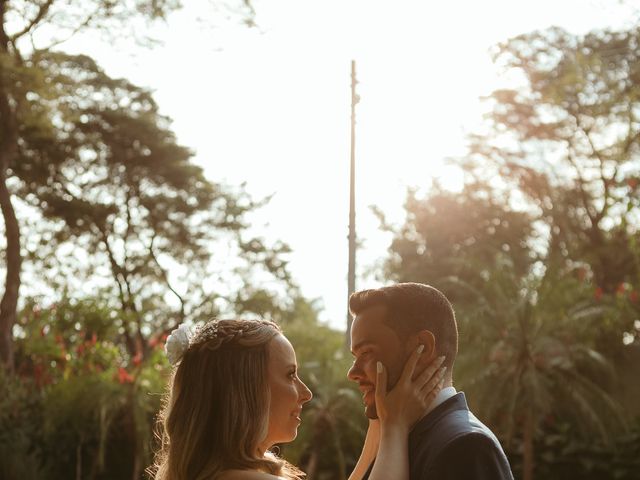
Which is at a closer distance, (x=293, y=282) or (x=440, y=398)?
(x=440, y=398)

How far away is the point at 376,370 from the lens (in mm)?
2418

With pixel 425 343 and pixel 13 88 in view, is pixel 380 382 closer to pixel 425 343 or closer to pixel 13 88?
pixel 425 343

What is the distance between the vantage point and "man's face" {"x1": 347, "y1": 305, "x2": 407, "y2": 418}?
2.38 meters

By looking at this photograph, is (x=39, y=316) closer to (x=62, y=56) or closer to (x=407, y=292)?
(x=62, y=56)

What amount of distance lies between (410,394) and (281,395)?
550 millimetres

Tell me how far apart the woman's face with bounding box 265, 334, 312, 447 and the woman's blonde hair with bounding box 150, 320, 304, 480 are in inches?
1.3

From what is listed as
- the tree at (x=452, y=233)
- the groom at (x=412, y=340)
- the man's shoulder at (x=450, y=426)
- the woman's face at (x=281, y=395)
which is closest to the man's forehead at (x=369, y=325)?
the groom at (x=412, y=340)

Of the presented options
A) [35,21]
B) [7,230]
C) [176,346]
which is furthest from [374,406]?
[35,21]

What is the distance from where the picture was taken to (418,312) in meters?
2.34

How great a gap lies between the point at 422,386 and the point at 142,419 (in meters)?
15.3

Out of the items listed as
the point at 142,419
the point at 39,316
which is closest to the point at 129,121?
the point at 39,316

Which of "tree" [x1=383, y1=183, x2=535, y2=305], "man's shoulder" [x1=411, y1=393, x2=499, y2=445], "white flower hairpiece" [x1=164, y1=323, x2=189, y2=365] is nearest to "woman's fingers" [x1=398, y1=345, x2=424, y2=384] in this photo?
"man's shoulder" [x1=411, y1=393, x2=499, y2=445]

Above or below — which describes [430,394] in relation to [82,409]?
below

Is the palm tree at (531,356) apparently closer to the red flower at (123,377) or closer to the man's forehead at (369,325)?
the red flower at (123,377)
